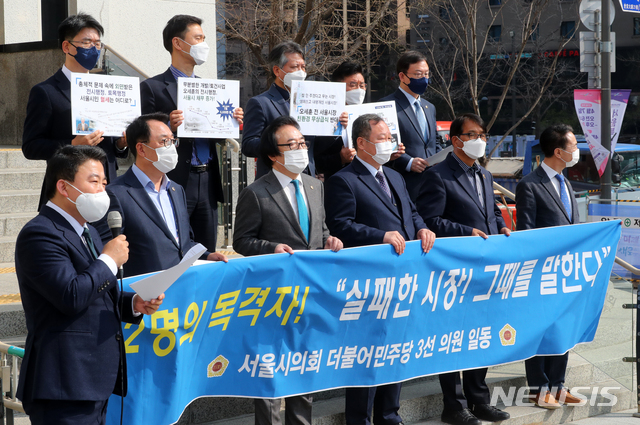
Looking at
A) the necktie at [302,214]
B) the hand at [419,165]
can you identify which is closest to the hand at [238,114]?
the necktie at [302,214]

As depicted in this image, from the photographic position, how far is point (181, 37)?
527 cm

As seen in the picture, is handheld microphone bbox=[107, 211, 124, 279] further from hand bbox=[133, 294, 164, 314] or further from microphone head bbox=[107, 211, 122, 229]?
hand bbox=[133, 294, 164, 314]

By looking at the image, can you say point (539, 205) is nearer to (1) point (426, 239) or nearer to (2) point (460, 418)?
(1) point (426, 239)

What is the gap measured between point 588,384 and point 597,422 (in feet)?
1.90

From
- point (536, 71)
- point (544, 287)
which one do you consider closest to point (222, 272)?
point (544, 287)

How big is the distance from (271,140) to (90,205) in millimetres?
1724

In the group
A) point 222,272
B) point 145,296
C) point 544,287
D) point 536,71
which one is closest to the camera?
point 145,296

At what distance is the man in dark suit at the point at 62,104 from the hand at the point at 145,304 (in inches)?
57.2

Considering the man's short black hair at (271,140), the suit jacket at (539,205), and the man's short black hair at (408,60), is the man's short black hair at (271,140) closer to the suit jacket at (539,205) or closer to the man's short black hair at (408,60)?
the man's short black hair at (408,60)

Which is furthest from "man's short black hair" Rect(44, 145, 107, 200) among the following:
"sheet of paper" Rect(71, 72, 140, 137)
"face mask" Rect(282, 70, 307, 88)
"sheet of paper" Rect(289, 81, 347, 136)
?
"face mask" Rect(282, 70, 307, 88)

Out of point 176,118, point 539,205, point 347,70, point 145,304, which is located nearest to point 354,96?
point 347,70

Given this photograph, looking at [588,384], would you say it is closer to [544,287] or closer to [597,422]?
[597,422]

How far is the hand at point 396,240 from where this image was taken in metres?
4.87

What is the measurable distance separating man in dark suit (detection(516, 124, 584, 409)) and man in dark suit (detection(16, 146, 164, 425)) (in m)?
3.75
